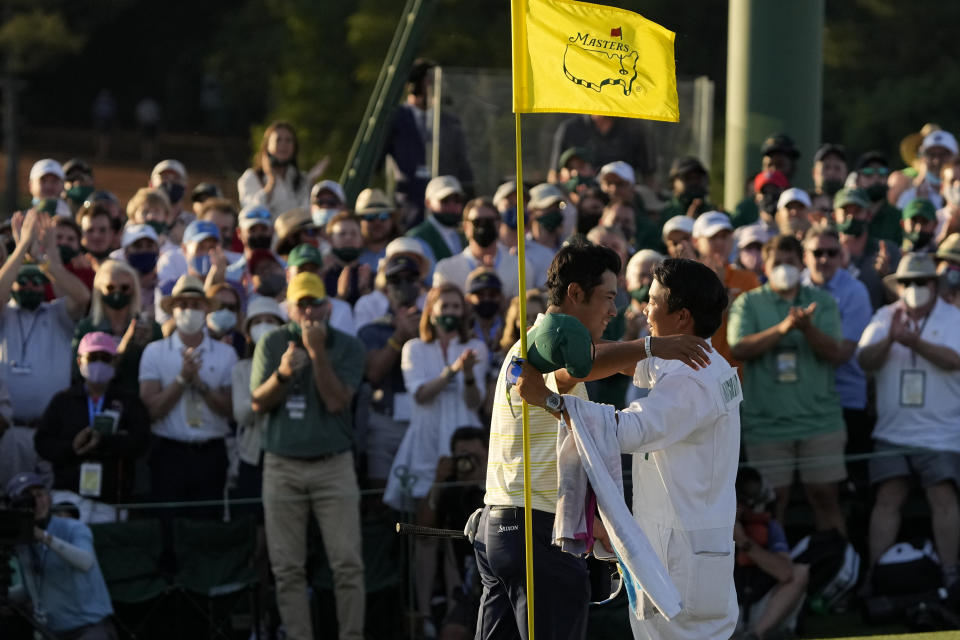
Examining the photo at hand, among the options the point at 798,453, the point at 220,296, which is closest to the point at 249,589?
the point at 220,296

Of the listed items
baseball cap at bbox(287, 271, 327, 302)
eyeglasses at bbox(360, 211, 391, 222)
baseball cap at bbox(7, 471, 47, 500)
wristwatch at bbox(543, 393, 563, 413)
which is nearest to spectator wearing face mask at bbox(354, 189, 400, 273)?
eyeglasses at bbox(360, 211, 391, 222)

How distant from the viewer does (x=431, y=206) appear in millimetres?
13273

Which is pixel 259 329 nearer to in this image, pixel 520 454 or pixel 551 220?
pixel 551 220

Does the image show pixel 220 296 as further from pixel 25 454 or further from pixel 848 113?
pixel 848 113

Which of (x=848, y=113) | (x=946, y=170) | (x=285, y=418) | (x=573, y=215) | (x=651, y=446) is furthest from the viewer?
(x=848, y=113)

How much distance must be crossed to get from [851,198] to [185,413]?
203 inches

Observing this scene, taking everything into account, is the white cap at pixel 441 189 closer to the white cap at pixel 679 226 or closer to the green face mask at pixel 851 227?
the white cap at pixel 679 226

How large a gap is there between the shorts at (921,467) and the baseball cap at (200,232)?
186 inches

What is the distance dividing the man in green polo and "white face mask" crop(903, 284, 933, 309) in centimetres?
361

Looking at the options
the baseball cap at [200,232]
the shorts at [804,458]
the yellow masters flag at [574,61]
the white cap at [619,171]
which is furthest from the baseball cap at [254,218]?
the yellow masters flag at [574,61]

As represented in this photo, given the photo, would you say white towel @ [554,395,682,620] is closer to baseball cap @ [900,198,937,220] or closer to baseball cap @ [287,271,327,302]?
baseball cap @ [287,271,327,302]

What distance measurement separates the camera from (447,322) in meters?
11.1

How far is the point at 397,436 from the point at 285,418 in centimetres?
106

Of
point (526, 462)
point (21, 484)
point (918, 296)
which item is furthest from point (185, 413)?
point (526, 462)
